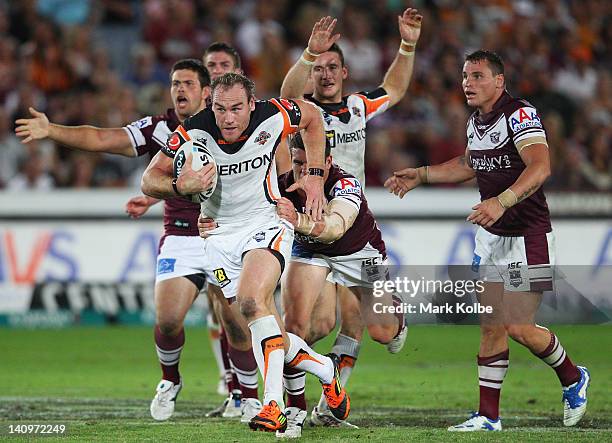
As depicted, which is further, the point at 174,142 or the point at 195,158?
the point at 174,142

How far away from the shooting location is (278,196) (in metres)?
8.35

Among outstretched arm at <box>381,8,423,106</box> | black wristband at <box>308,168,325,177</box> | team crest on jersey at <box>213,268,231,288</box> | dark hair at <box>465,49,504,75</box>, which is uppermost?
outstretched arm at <box>381,8,423,106</box>

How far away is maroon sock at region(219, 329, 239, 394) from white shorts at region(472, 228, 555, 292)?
7.64 ft

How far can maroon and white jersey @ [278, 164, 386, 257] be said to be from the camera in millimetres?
8852

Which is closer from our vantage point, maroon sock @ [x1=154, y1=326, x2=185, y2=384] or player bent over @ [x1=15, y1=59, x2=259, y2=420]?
player bent over @ [x1=15, y1=59, x2=259, y2=420]

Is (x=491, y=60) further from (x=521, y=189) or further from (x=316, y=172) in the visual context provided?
(x=316, y=172)

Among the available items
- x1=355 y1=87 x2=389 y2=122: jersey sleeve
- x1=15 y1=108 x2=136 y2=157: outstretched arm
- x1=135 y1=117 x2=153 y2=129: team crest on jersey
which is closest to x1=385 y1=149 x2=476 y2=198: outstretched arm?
x1=355 y1=87 x2=389 y2=122: jersey sleeve

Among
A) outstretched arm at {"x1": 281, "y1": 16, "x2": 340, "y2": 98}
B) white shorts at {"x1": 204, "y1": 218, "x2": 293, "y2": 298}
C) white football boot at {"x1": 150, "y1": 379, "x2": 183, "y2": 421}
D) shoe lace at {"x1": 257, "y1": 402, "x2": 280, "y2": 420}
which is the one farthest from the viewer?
outstretched arm at {"x1": 281, "y1": 16, "x2": 340, "y2": 98}

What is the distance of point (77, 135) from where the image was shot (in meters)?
9.41

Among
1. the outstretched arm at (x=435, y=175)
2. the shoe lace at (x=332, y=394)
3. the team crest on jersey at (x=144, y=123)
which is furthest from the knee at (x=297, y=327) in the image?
the team crest on jersey at (x=144, y=123)

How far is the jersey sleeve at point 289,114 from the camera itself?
8.39m

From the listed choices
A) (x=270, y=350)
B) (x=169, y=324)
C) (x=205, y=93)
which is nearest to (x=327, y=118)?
(x=205, y=93)

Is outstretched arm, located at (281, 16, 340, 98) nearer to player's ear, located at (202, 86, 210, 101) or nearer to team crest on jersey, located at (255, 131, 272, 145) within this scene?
player's ear, located at (202, 86, 210, 101)

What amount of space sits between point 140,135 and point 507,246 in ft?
10.6
